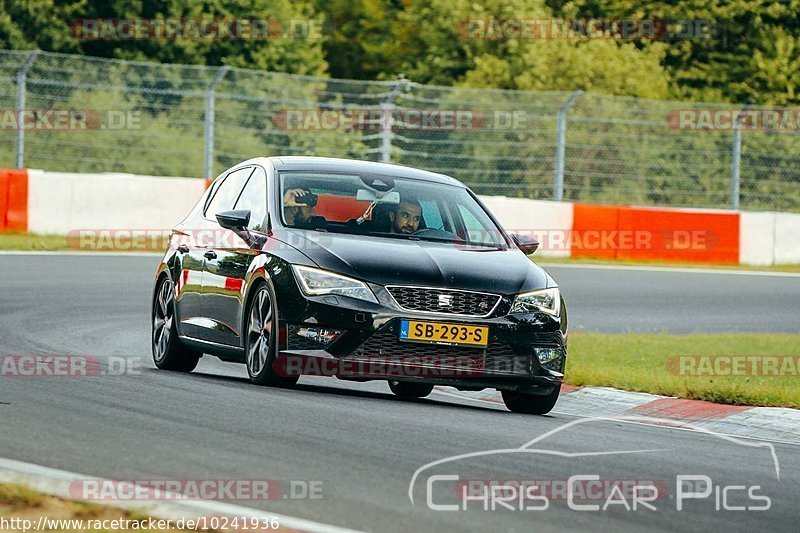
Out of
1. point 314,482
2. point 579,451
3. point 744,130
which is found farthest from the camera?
point 744,130

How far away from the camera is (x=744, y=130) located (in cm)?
2728

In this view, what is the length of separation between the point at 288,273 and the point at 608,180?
62.5 ft

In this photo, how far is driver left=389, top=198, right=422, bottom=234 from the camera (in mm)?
10609

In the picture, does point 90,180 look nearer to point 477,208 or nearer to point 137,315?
point 137,315

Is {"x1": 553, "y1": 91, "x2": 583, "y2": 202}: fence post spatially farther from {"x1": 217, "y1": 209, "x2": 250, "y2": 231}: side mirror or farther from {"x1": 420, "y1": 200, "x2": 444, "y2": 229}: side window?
{"x1": 217, "y1": 209, "x2": 250, "y2": 231}: side mirror

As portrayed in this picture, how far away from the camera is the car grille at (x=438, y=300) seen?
9562 mm

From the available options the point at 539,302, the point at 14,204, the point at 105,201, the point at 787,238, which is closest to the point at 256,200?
the point at 539,302

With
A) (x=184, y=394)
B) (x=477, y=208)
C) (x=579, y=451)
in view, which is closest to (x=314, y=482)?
(x=579, y=451)

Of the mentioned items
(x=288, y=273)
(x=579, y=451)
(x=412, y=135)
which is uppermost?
(x=412, y=135)

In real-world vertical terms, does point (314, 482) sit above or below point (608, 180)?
below

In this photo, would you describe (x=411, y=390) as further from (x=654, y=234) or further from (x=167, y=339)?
(x=654, y=234)

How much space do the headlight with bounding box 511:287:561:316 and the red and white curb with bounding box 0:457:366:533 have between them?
12.8 feet

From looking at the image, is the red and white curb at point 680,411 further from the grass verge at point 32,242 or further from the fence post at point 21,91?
the fence post at point 21,91

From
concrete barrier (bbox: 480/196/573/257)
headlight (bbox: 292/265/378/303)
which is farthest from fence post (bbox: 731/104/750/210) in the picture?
headlight (bbox: 292/265/378/303)
